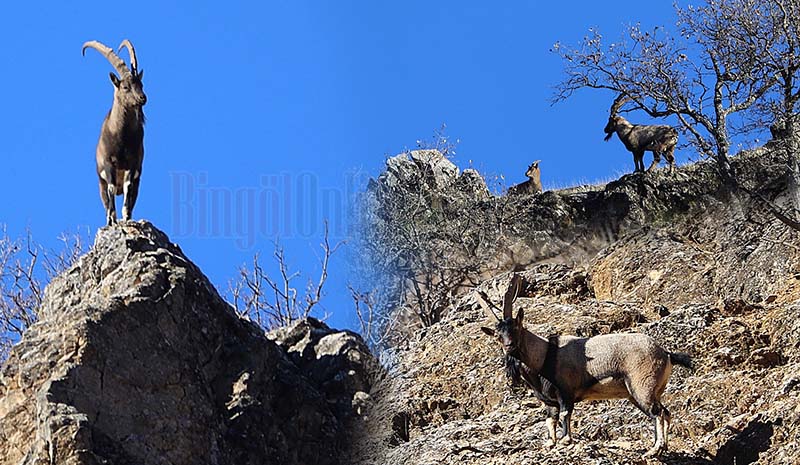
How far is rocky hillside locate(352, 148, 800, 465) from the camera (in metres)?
10.9

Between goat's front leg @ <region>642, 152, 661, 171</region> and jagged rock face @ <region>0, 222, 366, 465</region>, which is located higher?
goat's front leg @ <region>642, 152, 661, 171</region>

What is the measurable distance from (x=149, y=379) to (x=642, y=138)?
49.1 feet

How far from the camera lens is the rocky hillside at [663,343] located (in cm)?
1089

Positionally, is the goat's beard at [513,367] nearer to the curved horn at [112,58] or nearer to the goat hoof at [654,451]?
the goat hoof at [654,451]

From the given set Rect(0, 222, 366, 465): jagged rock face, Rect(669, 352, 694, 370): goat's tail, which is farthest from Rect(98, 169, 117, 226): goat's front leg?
Rect(669, 352, 694, 370): goat's tail

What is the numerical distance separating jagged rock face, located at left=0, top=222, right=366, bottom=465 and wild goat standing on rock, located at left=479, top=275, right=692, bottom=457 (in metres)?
2.80

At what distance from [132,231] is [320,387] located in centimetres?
290

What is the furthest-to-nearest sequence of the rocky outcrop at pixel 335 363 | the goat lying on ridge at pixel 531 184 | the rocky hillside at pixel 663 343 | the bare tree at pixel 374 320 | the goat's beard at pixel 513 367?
the goat lying on ridge at pixel 531 184 < the bare tree at pixel 374 320 < the rocky outcrop at pixel 335 363 < the goat's beard at pixel 513 367 < the rocky hillside at pixel 663 343

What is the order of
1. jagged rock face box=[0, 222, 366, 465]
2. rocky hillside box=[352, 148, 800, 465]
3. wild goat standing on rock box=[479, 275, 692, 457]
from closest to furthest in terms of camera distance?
wild goat standing on rock box=[479, 275, 692, 457], rocky hillside box=[352, 148, 800, 465], jagged rock face box=[0, 222, 366, 465]

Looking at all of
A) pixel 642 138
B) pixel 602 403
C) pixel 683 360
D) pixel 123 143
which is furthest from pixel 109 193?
pixel 642 138

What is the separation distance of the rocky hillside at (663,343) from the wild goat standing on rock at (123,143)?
412cm

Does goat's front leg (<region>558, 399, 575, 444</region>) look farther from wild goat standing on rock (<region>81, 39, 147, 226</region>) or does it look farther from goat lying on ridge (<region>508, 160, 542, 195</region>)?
goat lying on ridge (<region>508, 160, 542, 195</region>)

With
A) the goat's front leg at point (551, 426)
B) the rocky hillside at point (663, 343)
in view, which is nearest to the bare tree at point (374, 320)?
the rocky hillside at point (663, 343)

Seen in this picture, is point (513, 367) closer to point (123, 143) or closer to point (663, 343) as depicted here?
point (663, 343)
